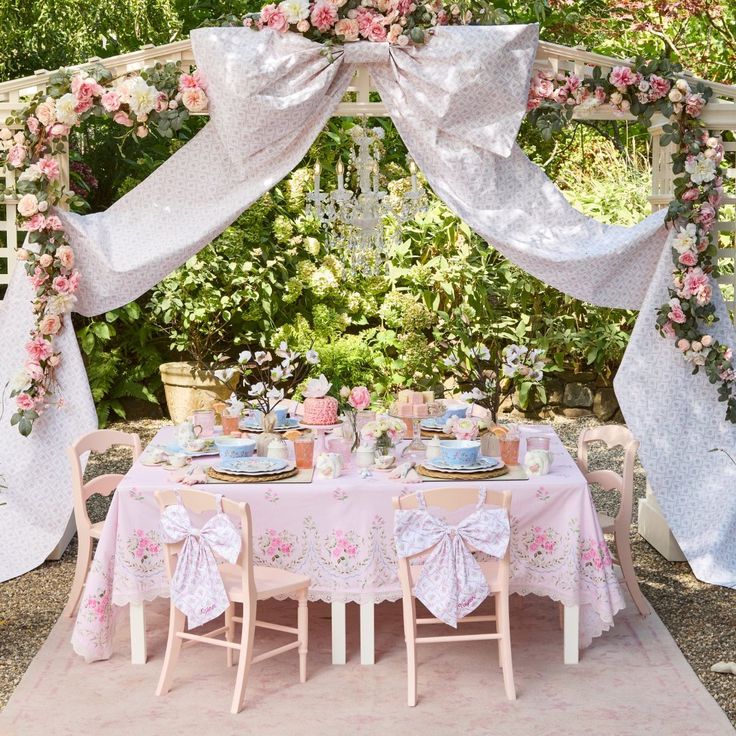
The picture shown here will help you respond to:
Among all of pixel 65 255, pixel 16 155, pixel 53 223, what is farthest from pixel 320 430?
pixel 16 155

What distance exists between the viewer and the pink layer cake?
521cm

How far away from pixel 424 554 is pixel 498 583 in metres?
0.28

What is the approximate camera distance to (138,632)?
4.31 metres

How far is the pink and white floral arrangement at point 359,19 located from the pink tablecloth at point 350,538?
214 cm

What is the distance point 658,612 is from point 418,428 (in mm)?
1287

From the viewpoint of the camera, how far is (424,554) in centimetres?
407

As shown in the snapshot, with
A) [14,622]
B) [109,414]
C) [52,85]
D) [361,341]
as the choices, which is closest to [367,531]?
[14,622]

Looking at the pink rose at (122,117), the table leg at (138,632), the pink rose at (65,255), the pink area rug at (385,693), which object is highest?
the pink rose at (122,117)

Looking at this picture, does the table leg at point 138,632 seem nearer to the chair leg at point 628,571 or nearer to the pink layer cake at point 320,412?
the pink layer cake at point 320,412

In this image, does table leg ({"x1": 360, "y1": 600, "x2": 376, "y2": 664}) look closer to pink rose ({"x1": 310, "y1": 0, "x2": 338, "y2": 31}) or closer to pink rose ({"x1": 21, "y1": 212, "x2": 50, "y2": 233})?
pink rose ({"x1": 21, "y1": 212, "x2": 50, "y2": 233})

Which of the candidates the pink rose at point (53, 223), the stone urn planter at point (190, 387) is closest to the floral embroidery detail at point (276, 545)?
the pink rose at point (53, 223)

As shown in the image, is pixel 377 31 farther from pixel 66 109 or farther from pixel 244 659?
pixel 244 659

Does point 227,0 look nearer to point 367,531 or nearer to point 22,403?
point 22,403

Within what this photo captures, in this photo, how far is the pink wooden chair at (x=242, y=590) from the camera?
3.85 m
